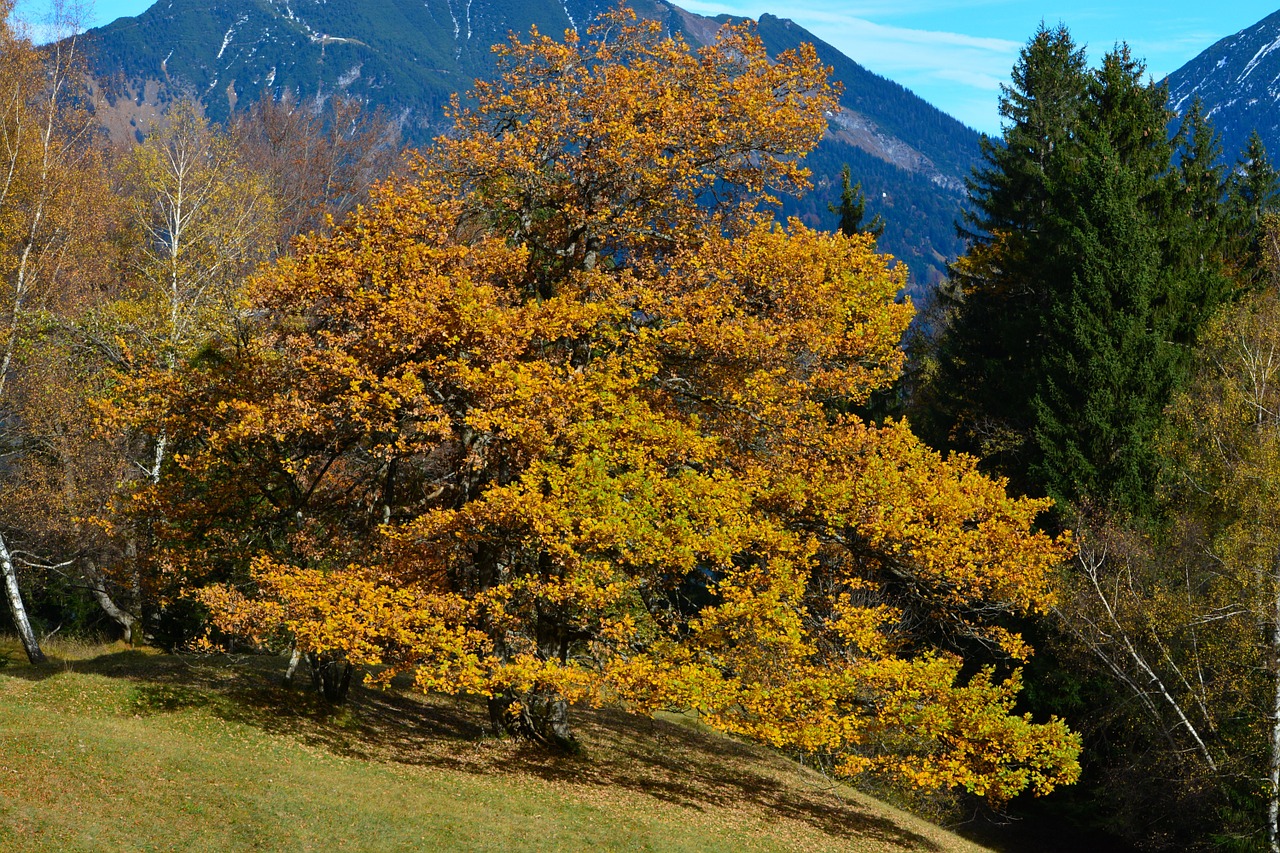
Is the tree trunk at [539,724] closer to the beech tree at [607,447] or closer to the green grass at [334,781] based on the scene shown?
the beech tree at [607,447]

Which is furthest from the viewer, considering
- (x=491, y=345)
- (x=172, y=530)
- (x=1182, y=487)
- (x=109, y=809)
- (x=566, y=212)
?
(x=1182, y=487)

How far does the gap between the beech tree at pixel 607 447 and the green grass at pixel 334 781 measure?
181 centimetres

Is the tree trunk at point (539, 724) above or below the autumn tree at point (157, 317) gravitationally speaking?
below

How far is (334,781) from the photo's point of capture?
66.7 ft

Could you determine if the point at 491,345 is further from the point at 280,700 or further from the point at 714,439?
the point at 280,700

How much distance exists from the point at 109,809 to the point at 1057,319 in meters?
29.1

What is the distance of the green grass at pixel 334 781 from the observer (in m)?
17.4

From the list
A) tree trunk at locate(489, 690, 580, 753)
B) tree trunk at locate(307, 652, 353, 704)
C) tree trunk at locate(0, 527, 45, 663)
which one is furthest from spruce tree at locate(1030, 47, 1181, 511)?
tree trunk at locate(0, 527, 45, 663)

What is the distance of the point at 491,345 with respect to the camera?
2094 centimetres

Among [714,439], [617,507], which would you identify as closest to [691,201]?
[714,439]

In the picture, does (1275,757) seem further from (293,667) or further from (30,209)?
(30,209)

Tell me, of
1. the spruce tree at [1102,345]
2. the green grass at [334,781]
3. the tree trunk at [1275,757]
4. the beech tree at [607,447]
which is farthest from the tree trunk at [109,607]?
the tree trunk at [1275,757]

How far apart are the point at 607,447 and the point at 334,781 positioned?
8097 millimetres

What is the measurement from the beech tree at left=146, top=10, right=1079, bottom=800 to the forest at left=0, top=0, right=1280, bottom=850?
0.11 metres
